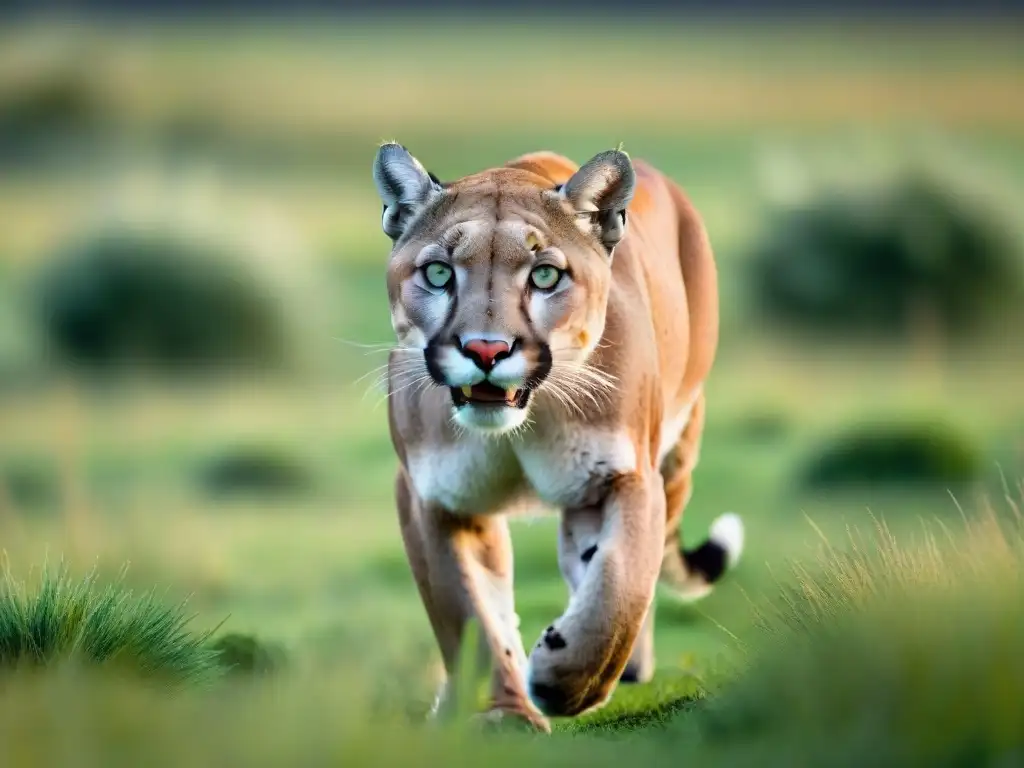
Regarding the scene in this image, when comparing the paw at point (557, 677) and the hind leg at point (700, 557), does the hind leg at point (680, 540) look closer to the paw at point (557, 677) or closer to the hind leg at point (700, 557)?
the hind leg at point (700, 557)

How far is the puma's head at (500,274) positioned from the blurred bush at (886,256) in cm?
1144

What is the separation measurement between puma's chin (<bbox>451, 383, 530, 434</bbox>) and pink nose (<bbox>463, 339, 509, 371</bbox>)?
121 mm

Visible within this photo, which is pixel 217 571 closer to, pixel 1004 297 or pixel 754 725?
pixel 754 725

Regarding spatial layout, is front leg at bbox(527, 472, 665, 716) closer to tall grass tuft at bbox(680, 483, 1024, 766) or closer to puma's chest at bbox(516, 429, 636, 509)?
puma's chest at bbox(516, 429, 636, 509)

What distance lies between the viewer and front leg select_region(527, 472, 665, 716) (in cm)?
622

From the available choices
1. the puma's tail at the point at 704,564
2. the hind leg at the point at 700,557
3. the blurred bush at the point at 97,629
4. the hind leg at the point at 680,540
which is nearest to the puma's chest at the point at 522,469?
the blurred bush at the point at 97,629

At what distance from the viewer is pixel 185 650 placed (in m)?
6.05

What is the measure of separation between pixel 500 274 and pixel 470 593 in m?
1.24

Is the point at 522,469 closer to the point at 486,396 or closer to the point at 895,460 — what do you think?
the point at 486,396

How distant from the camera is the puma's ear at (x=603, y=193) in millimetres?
6508

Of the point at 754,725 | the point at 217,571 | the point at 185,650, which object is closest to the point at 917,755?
the point at 754,725

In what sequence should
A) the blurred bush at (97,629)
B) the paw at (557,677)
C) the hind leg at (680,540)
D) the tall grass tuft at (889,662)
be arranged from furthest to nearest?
the hind leg at (680,540) < the paw at (557,677) < the blurred bush at (97,629) < the tall grass tuft at (889,662)

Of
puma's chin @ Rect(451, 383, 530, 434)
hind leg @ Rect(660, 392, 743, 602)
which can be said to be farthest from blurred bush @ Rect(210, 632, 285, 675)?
hind leg @ Rect(660, 392, 743, 602)

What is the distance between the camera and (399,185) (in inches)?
259
